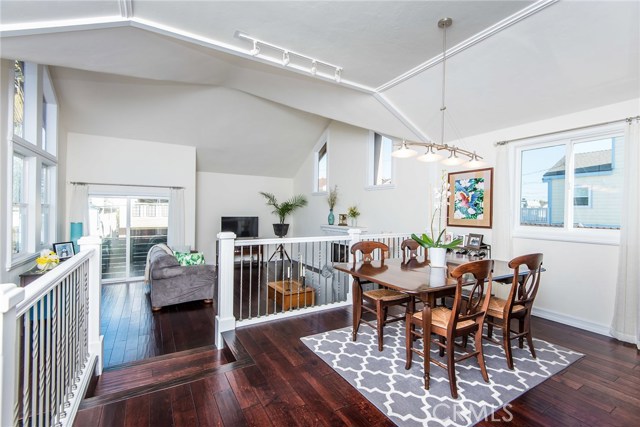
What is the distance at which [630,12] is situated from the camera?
7.73 feet

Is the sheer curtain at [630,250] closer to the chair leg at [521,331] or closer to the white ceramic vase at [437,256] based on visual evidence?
the chair leg at [521,331]

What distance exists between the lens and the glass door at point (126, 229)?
248 inches

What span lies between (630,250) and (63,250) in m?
7.36

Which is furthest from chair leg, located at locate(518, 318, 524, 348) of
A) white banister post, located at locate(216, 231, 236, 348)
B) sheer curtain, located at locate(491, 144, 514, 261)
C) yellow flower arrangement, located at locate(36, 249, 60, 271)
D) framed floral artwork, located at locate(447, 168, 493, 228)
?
yellow flower arrangement, located at locate(36, 249, 60, 271)

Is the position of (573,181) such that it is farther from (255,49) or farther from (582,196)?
(255,49)

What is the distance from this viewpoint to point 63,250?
15.7ft

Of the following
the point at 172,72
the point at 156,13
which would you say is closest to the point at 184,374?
the point at 156,13

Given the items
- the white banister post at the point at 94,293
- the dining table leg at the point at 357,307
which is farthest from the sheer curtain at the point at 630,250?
the white banister post at the point at 94,293

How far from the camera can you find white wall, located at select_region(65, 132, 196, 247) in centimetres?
592

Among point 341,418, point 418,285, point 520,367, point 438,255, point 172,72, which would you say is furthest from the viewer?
point 172,72

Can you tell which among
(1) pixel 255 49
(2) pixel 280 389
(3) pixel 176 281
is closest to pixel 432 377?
(2) pixel 280 389

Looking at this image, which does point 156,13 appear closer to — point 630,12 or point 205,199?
point 630,12

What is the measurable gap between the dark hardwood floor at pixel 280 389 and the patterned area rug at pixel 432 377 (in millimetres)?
82

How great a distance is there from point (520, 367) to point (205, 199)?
7619 mm
